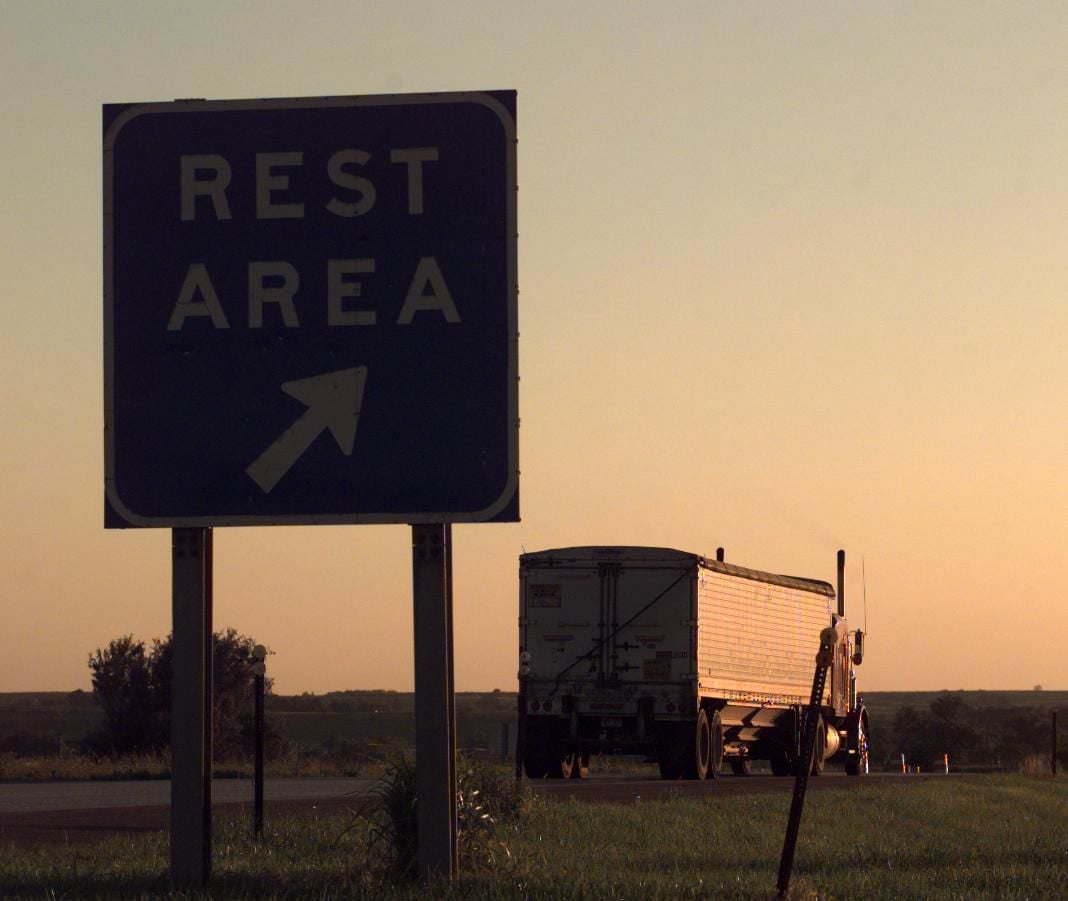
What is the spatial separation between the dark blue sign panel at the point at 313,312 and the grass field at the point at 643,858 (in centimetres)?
201

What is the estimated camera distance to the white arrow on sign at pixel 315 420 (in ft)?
33.4

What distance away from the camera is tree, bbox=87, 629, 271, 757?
49125 millimetres

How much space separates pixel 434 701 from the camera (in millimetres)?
9898

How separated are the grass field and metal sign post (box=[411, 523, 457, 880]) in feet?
0.77

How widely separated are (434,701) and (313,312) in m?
2.08

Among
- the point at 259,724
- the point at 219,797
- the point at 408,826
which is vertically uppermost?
the point at 259,724

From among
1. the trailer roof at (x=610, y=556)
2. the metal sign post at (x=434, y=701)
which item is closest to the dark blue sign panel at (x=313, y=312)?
the metal sign post at (x=434, y=701)

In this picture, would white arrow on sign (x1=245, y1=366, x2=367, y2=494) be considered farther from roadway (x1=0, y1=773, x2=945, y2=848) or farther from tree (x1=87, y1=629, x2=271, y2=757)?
tree (x1=87, y1=629, x2=271, y2=757)

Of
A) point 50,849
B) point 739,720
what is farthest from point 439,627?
point 739,720

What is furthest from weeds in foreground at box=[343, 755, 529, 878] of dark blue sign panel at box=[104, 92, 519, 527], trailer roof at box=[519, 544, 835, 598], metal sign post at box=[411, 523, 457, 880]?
trailer roof at box=[519, 544, 835, 598]

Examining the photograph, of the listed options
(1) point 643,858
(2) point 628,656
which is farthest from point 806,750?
(2) point 628,656

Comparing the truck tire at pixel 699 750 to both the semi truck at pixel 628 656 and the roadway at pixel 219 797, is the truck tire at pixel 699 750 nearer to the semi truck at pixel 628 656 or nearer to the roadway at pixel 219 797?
the semi truck at pixel 628 656

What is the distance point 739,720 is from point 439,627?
25.2 metres

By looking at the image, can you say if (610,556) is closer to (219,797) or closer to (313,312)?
(219,797)
